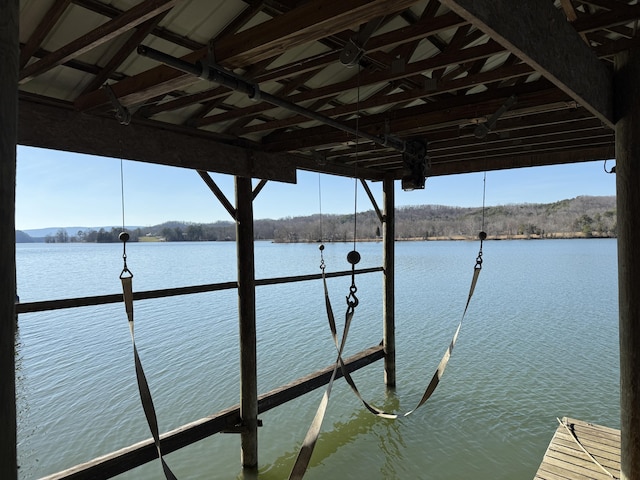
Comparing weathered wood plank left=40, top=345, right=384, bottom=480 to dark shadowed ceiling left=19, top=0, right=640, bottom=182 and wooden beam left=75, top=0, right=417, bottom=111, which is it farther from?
wooden beam left=75, top=0, right=417, bottom=111

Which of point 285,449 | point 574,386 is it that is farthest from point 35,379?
point 574,386

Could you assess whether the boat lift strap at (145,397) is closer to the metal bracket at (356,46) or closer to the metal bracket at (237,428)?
the metal bracket at (237,428)

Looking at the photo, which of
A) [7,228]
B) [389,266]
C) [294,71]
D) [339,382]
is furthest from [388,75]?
[339,382]

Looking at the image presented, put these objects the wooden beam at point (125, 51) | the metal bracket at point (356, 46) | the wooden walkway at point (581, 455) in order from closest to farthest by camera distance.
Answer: the metal bracket at point (356, 46), the wooden beam at point (125, 51), the wooden walkway at point (581, 455)

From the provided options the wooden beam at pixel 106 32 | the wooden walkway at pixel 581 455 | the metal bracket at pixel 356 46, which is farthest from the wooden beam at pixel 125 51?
the wooden walkway at pixel 581 455

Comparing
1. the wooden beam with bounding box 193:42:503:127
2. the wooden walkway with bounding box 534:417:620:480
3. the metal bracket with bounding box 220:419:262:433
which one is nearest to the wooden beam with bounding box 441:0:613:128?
the wooden beam with bounding box 193:42:503:127

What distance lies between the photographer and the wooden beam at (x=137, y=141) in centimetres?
244

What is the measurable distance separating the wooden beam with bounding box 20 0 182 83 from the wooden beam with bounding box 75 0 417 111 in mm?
354

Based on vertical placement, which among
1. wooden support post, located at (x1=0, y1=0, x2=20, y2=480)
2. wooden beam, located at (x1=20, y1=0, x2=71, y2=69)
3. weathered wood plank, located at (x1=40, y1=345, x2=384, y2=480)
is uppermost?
wooden beam, located at (x1=20, y1=0, x2=71, y2=69)

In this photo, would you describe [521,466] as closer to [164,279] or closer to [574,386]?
[574,386]

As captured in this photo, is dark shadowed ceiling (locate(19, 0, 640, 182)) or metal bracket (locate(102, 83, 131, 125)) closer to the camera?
dark shadowed ceiling (locate(19, 0, 640, 182))

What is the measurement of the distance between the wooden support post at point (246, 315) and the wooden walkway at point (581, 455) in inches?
93.7

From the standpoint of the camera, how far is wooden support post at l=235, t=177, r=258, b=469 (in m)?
3.77

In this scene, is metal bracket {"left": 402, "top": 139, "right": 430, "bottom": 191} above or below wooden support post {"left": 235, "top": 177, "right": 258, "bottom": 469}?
above
